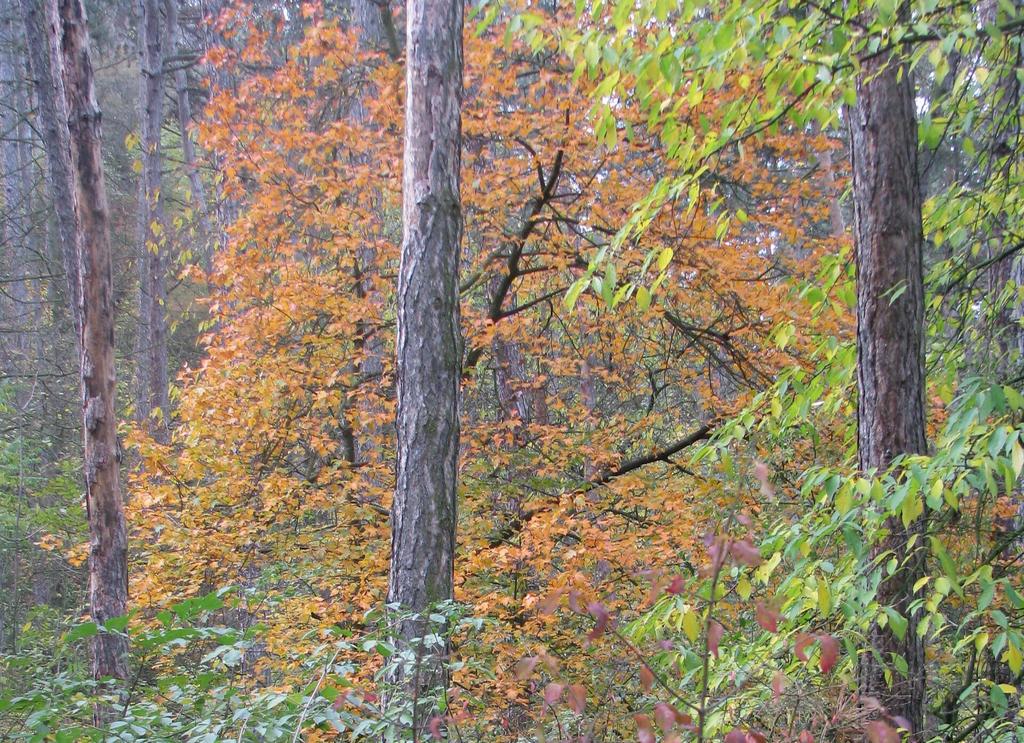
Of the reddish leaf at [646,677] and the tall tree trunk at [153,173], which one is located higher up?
the tall tree trunk at [153,173]

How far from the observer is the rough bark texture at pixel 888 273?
3.52 meters

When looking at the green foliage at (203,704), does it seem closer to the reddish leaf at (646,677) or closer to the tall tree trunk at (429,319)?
the reddish leaf at (646,677)

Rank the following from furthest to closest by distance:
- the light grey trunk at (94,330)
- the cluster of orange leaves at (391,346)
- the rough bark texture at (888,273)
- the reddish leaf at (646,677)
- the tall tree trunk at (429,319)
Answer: the cluster of orange leaves at (391,346)
the light grey trunk at (94,330)
the tall tree trunk at (429,319)
the rough bark texture at (888,273)
the reddish leaf at (646,677)

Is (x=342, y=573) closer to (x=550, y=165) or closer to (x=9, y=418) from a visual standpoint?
(x=550, y=165)

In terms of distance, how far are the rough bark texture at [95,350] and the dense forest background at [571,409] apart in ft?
0.09

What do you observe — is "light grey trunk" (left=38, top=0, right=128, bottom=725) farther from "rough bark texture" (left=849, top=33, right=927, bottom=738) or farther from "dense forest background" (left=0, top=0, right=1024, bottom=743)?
"rough bark texture" (left=849, top=33, right=927, bottom=738)

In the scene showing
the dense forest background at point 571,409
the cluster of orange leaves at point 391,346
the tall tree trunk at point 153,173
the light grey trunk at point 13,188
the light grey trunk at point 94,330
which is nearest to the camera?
the dense forest background at point 571,409

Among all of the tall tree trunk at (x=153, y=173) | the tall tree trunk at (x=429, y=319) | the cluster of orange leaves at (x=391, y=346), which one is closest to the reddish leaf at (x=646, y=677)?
the tall tree trunk at (x=429, y=319)

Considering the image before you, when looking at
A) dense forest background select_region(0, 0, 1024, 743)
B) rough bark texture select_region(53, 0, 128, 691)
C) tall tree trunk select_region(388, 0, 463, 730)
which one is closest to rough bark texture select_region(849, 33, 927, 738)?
dense forest background select_region(0, 0, 1024, 743)

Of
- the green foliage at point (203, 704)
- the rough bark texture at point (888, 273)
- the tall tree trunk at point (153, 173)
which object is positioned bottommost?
the green foliage at point (203, 704)

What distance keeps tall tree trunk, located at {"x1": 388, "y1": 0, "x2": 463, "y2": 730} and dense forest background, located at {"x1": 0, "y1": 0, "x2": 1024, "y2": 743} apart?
0.07ft

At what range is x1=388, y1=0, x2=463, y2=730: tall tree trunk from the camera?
461cm

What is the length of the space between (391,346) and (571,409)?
1.94 metres

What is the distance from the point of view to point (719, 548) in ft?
5.59
